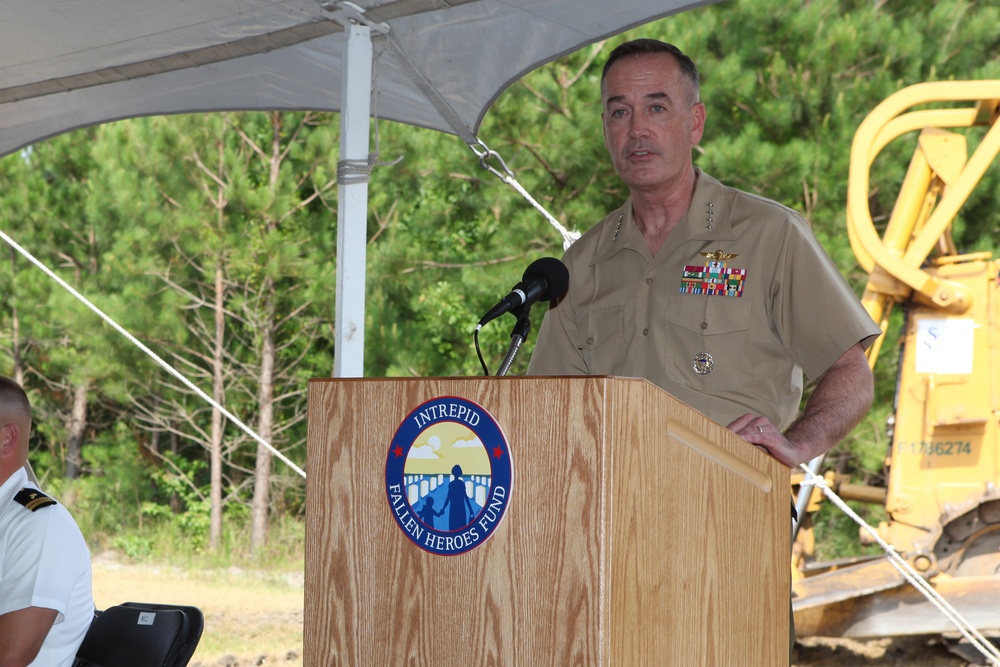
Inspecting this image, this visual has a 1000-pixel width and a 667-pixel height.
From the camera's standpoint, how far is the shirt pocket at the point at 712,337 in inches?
81.6

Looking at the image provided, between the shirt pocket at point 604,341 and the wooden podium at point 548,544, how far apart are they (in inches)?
25.4

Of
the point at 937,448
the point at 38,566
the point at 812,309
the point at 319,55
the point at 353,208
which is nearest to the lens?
the point at 812,309

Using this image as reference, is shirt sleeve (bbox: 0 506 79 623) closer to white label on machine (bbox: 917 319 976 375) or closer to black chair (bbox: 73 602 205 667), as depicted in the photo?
black chair (bbox: 73 602 205 667)

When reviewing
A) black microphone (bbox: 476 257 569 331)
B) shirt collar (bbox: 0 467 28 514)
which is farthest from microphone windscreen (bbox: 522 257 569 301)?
shirt collar (bbox: 0 467 28 514)

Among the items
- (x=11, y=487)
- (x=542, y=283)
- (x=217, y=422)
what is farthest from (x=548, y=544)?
(x=217, y=422)

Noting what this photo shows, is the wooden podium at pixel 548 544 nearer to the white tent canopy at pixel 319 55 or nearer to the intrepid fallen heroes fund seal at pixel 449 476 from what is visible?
the intrepid fallen heroes fund seal at pixel 449 476

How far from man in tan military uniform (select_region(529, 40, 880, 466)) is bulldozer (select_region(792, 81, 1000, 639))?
384cm

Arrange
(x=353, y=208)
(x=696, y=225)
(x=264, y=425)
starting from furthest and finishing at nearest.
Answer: (x=264, y=425), (x=353, y=208), (x=696, y=225)

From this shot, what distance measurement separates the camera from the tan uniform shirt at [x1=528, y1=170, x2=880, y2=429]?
2027 mm

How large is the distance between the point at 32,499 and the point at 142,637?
0.40 meters

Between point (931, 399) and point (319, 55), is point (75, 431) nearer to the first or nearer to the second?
point (931, 399)

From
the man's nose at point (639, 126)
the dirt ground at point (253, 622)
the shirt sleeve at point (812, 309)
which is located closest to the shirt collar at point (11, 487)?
the man's nose at point (639, 126)

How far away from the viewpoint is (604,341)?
2.25 metres

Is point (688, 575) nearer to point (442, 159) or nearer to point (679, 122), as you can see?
point (679, 122)
